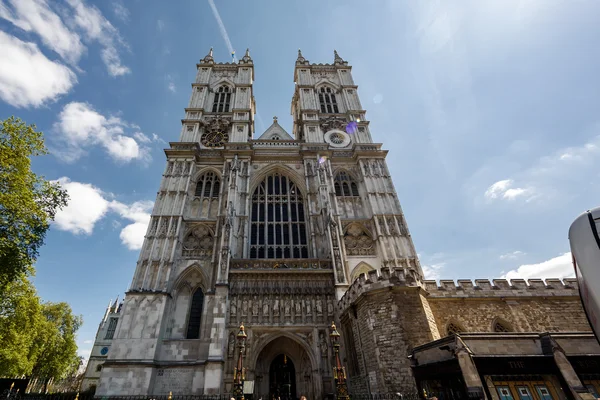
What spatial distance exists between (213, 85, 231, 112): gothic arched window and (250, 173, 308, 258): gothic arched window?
35.2ft

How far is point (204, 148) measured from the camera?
84.1 ft

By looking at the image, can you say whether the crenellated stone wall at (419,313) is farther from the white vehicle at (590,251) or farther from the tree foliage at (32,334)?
the tree foliage at (32,334)

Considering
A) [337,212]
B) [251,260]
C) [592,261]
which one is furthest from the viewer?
[337,212]

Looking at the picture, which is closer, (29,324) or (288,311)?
(288,311)

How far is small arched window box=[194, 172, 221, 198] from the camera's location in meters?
23.2

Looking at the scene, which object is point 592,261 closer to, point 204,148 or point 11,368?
point 204,148

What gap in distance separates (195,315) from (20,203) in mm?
10680

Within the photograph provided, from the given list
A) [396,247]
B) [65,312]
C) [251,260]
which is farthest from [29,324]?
[396,247]

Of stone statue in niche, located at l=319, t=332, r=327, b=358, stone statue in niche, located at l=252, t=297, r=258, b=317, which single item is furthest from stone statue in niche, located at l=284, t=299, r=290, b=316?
stone statue in niche, located at l=319, t=332, r=327, b=358

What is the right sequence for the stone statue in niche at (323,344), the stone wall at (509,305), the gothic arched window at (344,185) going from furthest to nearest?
the gothic arched window at (344,185) < the stone statue in niche at (323,344) < the stone wall at (509,305)

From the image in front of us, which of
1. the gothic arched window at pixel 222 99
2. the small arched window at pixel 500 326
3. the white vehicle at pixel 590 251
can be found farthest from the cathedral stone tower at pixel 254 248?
the white vehicle at pixel 590 251

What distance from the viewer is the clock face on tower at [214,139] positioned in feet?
85.8

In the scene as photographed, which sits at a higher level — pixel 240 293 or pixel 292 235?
pixel 292 235

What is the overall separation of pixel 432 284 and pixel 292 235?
34.0 ft
